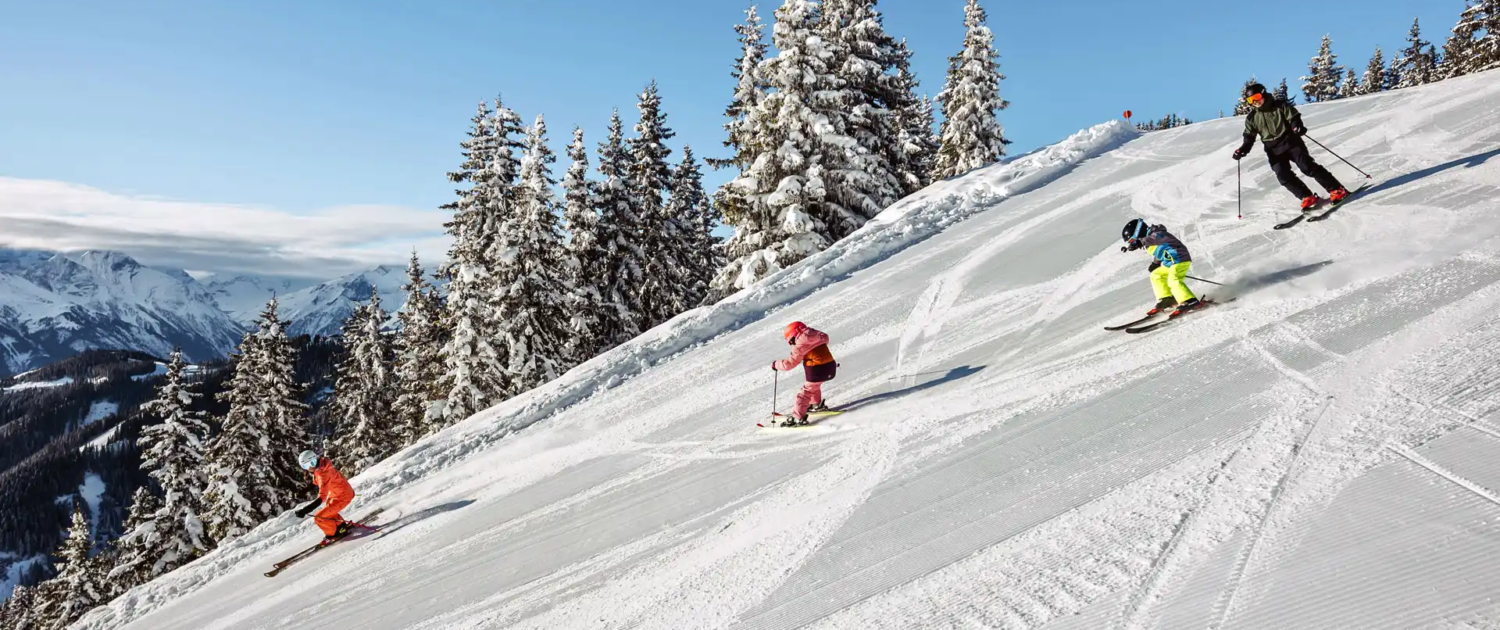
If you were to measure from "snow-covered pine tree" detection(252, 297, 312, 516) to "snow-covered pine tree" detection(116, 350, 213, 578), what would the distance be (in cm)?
217

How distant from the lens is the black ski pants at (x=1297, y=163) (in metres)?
8.96

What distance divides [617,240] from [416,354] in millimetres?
11299

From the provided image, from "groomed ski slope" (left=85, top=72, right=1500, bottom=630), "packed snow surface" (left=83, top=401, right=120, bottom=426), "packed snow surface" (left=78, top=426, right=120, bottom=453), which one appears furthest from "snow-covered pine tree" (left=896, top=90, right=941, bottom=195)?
"packed snow surface" (left=83, top=401, right=120, bottom=426)

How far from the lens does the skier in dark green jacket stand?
8938 mm

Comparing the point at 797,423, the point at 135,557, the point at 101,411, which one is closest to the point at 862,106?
the point at 797,423

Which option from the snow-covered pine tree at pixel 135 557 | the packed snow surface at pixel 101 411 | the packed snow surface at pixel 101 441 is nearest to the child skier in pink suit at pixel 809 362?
the snow-covered pine tree at pixel 135 557

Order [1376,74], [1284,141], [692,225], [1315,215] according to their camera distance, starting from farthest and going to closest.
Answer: [1376,74]
[692,225]
[1315,215]
[1284,141]

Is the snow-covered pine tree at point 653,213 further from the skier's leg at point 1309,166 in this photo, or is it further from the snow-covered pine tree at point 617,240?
the skier's leg at point 1309,166

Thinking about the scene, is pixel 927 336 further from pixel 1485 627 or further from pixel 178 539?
pixel 178 539

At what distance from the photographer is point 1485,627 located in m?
2.98

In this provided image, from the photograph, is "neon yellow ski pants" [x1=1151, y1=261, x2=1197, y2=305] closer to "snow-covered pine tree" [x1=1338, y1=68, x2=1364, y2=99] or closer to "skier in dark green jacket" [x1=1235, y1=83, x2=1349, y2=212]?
"skier in dark green jacket" [x1=1235, y1=83, x2=1349, y2=212]

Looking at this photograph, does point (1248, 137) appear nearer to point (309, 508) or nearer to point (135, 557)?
point (309, 508)

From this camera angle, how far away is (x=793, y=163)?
2041 centimetres

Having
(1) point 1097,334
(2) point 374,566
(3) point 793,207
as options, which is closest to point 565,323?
(3) point 793,207
